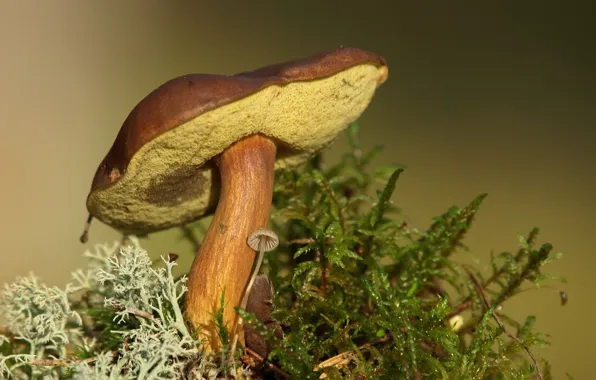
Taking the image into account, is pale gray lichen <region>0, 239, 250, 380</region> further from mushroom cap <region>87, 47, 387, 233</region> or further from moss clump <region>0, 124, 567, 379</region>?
mushroom cap <region>87, 47, 387, 233</region>

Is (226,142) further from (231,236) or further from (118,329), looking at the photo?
(118,329)

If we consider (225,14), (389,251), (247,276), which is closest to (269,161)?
(247,276)

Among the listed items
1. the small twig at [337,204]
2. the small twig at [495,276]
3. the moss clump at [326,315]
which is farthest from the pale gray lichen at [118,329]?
the small twig at [495,276]

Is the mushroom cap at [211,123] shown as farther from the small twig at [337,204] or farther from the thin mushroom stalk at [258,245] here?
the thin mushroom stalk at [258,245]

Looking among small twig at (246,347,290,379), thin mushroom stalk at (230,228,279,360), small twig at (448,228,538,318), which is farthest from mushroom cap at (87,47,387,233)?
small twig at (448,228,538,318)

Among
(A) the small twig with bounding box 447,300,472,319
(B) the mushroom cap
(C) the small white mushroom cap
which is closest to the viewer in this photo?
(B) the mushroom cap

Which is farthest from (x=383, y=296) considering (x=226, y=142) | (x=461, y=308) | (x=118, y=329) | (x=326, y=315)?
(x=118, y=329)

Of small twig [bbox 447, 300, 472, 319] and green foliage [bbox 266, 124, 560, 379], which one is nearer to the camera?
green foliage [bbox 266, 124, 560, 379]
